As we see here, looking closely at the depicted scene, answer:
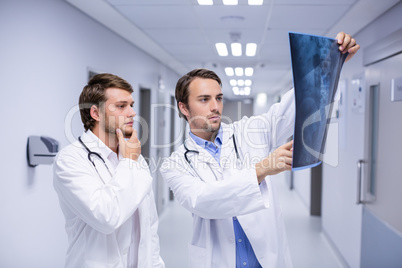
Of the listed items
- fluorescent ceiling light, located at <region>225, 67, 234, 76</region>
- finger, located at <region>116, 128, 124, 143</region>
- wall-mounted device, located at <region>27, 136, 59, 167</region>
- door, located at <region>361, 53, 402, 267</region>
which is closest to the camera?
finger, located at <region>116, 128, 124, 143</region>

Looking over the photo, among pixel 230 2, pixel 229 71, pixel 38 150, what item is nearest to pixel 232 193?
pixel 38 150

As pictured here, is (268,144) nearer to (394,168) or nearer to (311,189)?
(394,168)

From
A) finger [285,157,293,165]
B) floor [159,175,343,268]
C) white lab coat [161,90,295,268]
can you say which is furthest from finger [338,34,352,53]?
floor [159,175,343,268]

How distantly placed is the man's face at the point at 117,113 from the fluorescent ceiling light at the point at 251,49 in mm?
2835

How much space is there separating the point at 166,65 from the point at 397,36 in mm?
4192

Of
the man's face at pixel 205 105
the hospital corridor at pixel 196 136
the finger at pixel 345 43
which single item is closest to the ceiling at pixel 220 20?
the hospital corridor at pixel 196 136

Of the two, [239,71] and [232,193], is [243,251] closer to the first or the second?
[232,193]

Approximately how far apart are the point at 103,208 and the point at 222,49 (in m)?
3.38

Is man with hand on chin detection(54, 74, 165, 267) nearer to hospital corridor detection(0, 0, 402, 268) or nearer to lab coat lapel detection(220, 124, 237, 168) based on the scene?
hospital corridor detection(0, 0, 402, 268)

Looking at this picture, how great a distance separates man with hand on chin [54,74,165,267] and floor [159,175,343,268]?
7.43 feet

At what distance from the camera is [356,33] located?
3572 mm

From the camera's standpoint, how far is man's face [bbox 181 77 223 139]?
1.50 metres

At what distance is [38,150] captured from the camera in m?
2.21

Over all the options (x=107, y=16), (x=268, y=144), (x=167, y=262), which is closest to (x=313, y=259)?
(x=167, y=262)
